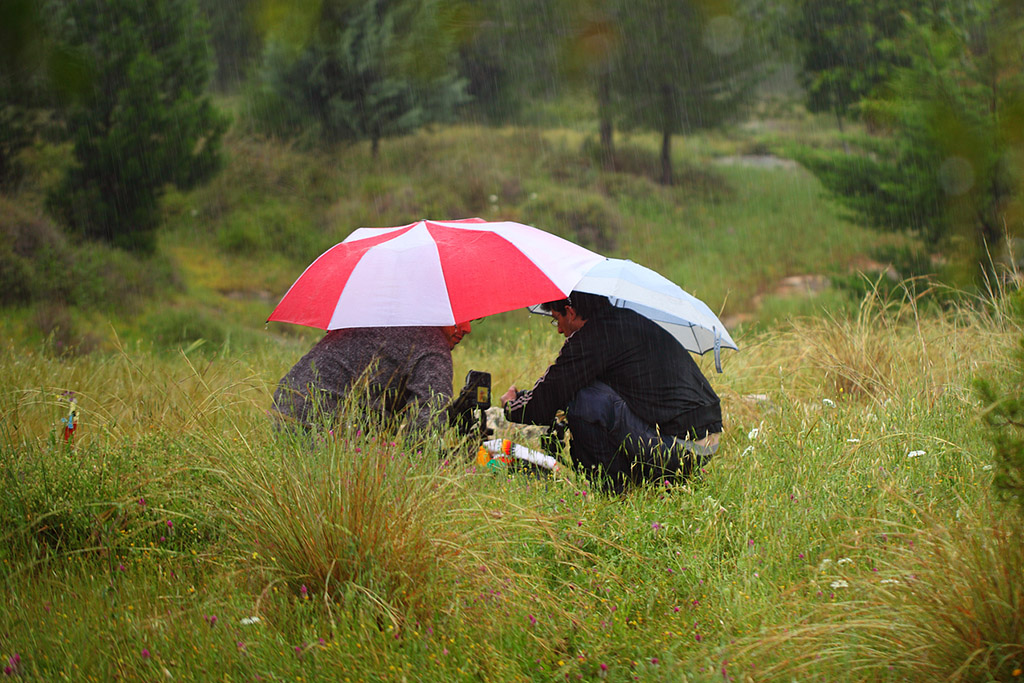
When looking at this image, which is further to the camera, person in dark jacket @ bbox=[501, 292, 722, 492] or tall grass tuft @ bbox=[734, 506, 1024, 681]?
person in dark jacket @ bbox=[501, 292, 722, 492]

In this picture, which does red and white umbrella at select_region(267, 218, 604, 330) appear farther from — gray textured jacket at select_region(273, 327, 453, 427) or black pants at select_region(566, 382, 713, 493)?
black pants at select_region(566, 382, 713, 493)

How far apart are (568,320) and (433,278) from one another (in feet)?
2.45

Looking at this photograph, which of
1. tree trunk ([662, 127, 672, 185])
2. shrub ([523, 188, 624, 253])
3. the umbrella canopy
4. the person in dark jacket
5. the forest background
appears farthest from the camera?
tree trunk ([662, 127, 672, 185])

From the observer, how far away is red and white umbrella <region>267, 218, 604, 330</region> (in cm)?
360

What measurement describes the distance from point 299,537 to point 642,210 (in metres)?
22.7

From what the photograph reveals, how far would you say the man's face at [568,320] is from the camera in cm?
405

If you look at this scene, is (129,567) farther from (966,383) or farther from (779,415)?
(966,383)

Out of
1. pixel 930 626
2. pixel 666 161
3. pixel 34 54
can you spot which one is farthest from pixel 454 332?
pixel 666 161

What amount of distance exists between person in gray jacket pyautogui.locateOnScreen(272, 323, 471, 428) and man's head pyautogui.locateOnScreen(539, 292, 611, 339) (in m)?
0.58

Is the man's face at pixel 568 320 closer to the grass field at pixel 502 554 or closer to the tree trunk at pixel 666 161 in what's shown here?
the grass field at pixel 502 554

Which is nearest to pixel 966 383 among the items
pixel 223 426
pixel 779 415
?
pixel 779 415

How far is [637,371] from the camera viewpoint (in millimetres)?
3979

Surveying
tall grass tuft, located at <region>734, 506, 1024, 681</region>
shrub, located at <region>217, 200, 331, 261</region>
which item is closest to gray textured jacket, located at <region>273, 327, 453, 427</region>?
tall grass tuft, located at <region>734, 506, 1024, 681</region>

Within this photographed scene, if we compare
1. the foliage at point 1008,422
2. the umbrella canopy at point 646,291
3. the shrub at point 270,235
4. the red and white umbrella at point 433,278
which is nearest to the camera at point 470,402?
the red and white umbrella at point 433,278
